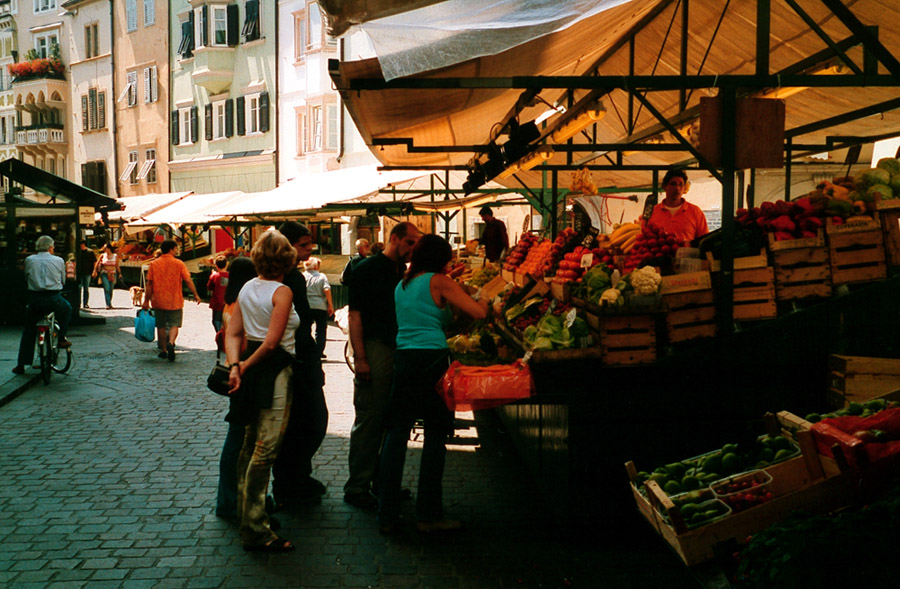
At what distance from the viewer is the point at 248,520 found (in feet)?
18.2

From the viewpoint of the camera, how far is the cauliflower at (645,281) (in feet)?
18.4

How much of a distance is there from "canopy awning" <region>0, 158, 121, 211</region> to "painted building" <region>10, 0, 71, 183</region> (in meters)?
35.2

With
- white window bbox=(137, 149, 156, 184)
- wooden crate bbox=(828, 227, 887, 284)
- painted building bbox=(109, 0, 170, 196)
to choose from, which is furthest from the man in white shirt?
white window bbox=(137, 149, 156, 184)

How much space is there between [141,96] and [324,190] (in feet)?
107

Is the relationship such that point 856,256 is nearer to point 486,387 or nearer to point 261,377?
point 486,387

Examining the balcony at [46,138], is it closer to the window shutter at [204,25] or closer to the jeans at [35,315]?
the window shutter at [204,25]

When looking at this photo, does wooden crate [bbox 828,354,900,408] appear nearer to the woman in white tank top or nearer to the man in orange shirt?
the woman in white tank top

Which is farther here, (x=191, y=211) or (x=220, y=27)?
(x=220, y=27)

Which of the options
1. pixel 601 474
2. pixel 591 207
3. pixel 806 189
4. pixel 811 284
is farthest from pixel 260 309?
pixel 806 189

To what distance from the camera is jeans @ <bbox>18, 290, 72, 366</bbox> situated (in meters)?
12.6

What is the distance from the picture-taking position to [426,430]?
595cm

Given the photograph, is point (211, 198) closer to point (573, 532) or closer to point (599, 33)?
point (599, 33)

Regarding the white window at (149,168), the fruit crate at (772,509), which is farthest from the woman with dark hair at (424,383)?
the white window at (149,168)

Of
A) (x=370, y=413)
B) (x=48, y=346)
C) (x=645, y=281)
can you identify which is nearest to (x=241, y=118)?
(x=48, y=346)
